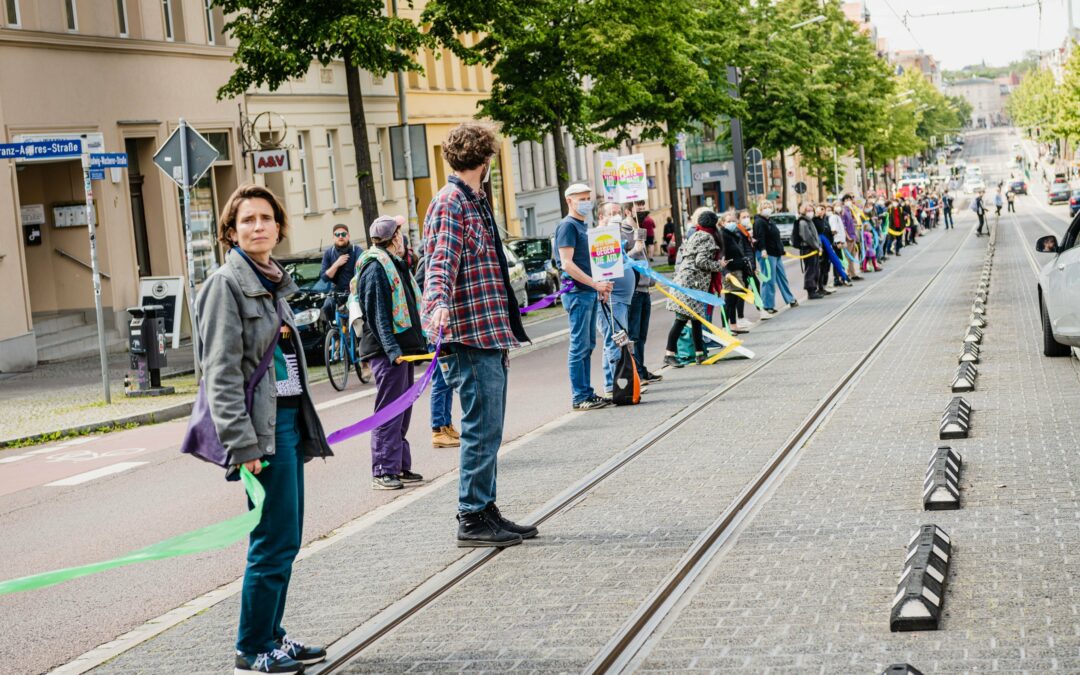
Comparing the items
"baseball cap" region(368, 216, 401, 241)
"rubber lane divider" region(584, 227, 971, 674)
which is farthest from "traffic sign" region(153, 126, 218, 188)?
"rubber lane divider" region(584, 227, 971, 674)

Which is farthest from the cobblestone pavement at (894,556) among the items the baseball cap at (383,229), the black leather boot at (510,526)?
the baseball cap at (383,229)

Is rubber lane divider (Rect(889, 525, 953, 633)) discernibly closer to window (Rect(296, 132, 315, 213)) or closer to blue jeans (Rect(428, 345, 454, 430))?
blue jeans (Rect(428, 345, 454, 430))

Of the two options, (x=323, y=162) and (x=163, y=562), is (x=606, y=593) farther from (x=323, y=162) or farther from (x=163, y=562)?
(x=323, y=162)

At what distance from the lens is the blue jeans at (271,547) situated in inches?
220

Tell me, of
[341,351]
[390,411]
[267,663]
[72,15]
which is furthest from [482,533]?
[72,15]

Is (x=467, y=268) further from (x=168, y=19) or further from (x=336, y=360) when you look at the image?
(x=168, y=19)

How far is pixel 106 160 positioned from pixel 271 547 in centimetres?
1414

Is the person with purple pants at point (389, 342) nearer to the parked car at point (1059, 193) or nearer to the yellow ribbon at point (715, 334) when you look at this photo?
the yellow ribbon at point (715, 334)

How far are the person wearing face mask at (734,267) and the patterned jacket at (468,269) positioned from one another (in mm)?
14310

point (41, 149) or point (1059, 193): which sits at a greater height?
point (41, 149)

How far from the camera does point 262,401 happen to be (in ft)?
17.9

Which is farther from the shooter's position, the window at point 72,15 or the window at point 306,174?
the window at point 306,174

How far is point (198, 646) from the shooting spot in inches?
247

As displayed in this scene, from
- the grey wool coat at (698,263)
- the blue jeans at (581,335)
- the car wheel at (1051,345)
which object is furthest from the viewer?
the grey wool coat at (698,263)
